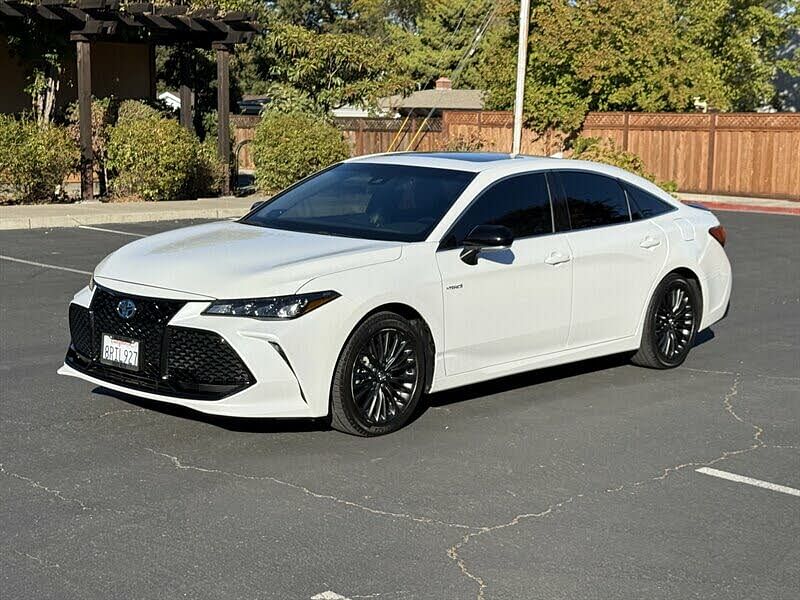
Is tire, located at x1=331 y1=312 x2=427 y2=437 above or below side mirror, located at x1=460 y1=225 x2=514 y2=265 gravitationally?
below

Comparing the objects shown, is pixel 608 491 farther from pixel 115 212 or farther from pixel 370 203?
pixel 115 212

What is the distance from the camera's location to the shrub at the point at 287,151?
24438 millimetres

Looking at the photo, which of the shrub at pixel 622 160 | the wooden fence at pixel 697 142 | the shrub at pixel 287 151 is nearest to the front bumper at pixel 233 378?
the shrub at pixel 287 151

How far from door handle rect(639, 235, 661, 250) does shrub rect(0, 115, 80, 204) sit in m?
14.9

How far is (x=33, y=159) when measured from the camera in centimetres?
2117

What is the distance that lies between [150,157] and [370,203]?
616 inches

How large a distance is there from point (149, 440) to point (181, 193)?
1781cm

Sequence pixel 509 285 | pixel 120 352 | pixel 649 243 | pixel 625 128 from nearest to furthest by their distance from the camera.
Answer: pixel 120 352 < pixel 509 285 < pixel 649 243 < pixel 625 128

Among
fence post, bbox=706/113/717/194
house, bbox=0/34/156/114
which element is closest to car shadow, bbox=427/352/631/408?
house, bbox=0/34/156/114

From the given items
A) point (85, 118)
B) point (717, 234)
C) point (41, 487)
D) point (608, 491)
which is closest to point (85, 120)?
point (85, 118)

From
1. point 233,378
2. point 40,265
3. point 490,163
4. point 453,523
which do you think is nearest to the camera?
point 453,523

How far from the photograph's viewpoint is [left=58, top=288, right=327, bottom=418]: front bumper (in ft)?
20.5

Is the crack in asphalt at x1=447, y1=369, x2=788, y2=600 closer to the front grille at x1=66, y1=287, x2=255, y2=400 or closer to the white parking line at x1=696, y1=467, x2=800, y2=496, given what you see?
the white parking line at x1=696, y1=467, x2=800, y2=496

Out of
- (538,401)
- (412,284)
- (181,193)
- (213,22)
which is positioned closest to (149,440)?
(412,284)
